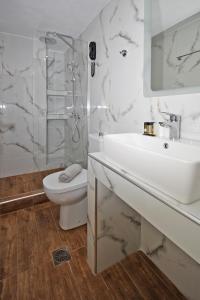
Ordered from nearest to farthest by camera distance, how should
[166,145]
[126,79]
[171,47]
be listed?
[166,145] → [171,47] → [126,79]

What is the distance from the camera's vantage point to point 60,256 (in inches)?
56.3

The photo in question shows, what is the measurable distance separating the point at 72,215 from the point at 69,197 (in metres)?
0.24

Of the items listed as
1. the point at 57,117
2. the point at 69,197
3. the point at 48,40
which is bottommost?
the point at 69,197

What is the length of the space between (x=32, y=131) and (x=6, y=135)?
15.1 inches

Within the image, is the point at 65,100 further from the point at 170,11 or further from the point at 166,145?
the point at 166,145

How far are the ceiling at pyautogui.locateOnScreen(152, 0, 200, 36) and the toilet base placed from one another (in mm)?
1569

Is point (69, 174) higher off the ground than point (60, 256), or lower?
higher

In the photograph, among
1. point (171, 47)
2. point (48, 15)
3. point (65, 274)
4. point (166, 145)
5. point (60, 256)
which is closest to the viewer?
point (166, 145)

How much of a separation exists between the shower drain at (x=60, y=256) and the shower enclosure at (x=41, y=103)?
3.67ft

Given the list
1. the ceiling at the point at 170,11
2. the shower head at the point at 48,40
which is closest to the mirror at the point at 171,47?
the ceiling at the point at 170,11

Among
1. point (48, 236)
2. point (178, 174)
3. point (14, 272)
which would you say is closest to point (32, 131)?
point (48, 236)

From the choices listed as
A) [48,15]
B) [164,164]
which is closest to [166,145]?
[164,164]

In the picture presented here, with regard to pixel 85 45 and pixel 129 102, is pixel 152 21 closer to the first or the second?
pixel 129 102

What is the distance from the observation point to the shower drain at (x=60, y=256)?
1381mm
